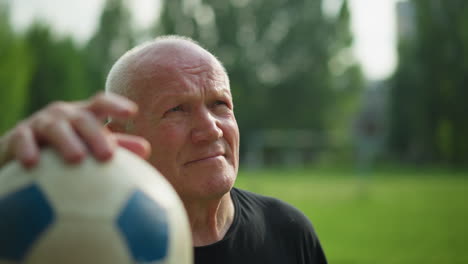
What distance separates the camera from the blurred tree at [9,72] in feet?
65.0

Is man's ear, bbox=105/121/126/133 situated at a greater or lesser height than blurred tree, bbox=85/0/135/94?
lesser

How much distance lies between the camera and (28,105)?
25047 mm

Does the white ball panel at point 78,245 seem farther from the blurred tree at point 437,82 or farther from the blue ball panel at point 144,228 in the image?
A: the blurred tree at point 437,82

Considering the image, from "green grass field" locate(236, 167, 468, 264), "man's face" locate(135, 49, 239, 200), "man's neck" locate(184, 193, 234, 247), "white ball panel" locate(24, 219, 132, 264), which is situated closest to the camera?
"white ball panel" locate(24, 219, 132, 264)

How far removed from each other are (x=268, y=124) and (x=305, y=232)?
127 ft

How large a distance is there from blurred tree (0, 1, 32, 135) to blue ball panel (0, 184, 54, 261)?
20508mm

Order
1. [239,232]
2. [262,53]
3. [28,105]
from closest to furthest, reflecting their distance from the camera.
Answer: [239,232] < [28,105] < [262,53]

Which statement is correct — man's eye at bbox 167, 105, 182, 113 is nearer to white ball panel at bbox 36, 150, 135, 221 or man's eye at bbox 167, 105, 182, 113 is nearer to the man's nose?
the man's nose

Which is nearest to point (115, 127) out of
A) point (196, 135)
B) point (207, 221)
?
point (196, 135)

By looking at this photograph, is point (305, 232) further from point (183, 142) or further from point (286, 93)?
point (286, 93)

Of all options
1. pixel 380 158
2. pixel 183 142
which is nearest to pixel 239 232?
pixel 183 142

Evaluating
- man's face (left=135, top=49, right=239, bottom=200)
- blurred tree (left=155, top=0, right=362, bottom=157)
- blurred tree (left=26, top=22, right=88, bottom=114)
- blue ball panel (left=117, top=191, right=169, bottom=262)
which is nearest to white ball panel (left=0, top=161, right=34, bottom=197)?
blue ball panel (left=117, top=191, right=169, bottom=262)

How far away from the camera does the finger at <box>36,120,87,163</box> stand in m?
1.07

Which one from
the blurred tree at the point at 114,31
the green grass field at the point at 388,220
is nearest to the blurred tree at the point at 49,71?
the green grass field at the point at 388,220
